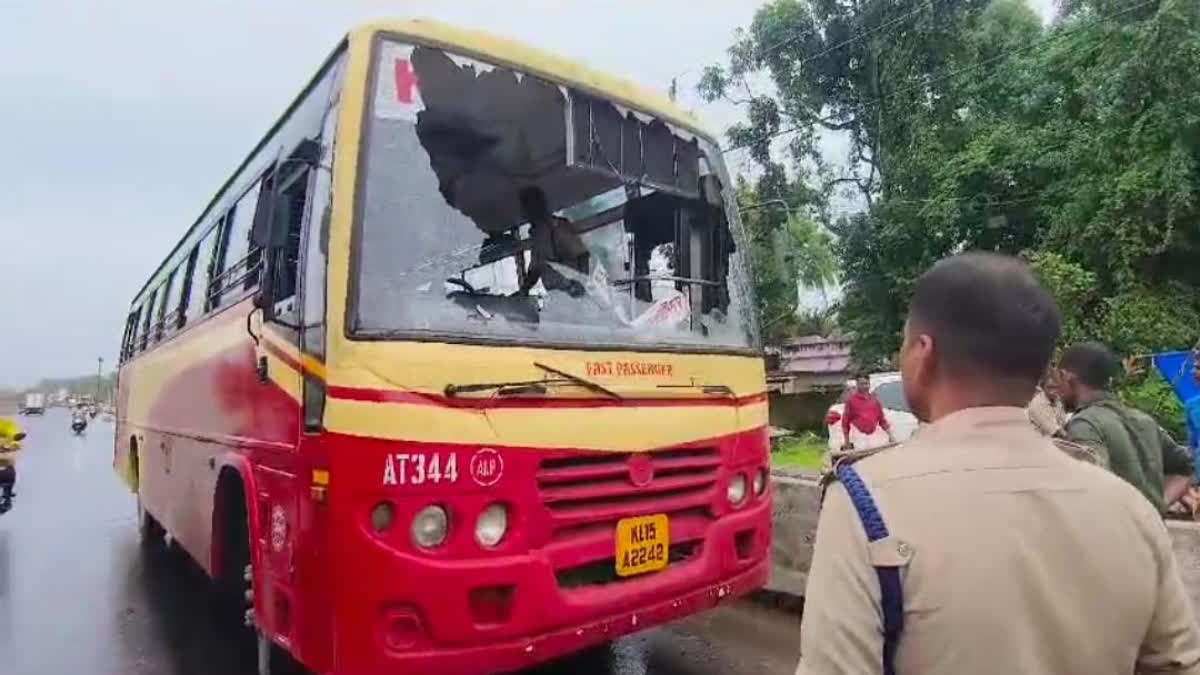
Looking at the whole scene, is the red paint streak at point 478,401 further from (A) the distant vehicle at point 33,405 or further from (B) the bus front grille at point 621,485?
(A) the distant vehicle at point 33,405

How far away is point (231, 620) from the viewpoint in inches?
258

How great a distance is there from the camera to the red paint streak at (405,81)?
3.73m

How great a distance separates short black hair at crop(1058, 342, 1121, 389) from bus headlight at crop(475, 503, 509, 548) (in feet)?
7.14

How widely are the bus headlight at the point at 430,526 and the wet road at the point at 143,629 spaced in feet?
6.54

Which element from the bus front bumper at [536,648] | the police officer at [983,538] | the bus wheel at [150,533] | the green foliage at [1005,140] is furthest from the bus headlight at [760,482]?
the green foliage at [1005,140]

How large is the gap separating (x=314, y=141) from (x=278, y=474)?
1.37m

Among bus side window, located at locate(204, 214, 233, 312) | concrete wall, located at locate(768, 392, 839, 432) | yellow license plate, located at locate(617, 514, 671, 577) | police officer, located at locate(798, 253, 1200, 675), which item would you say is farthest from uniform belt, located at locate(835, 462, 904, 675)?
concrete wall, located at locate(768, 392, 839, 432)

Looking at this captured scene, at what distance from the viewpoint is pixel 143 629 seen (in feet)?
20.9

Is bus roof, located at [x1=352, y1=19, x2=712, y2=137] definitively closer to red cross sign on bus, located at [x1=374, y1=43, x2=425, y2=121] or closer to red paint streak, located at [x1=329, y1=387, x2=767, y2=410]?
red cross sign on bus, located at [x1=374, y1=43, x2=425, y2=121]

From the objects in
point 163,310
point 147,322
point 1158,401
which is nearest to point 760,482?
point 163,310

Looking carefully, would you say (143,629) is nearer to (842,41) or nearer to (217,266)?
(217,266)

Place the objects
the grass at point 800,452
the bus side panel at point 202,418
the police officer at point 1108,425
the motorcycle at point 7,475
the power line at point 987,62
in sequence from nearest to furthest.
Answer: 1. the police officer at point 1108,425
2. the bus side panel at point 202,418
3. the motorcycle at point 7,475
4. the grass at point 800,452
5. the power line at point 987,62

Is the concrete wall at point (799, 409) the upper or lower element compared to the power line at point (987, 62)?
lower

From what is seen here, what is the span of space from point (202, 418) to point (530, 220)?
2.68 metres
